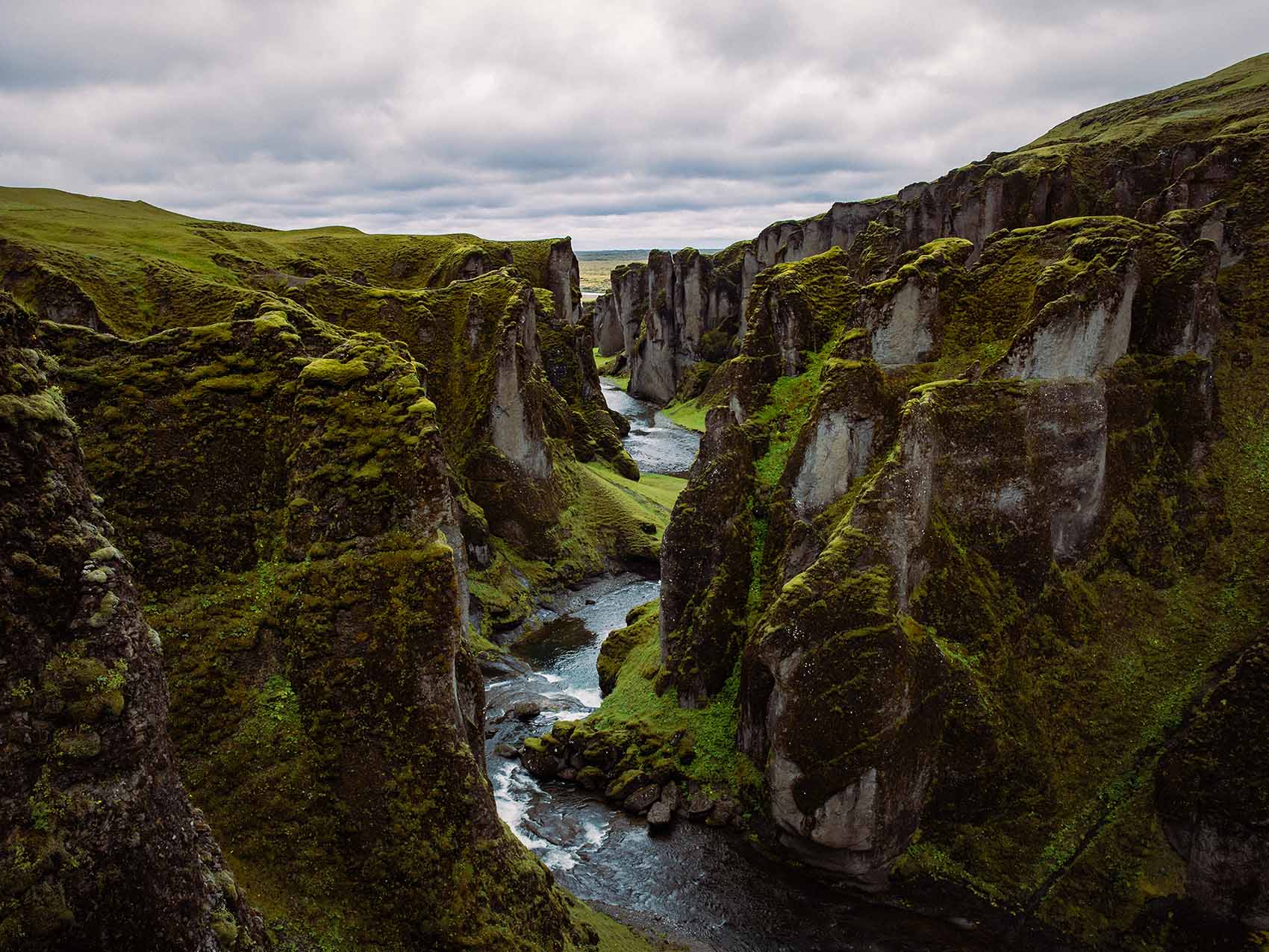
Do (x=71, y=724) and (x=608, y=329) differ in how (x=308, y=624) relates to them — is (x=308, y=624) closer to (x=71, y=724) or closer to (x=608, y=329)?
(x=71, y=724)

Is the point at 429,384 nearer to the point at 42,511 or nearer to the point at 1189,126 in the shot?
the point at 42,511

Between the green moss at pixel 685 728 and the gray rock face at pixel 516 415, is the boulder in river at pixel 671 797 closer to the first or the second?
the green moss at pixel 685 728

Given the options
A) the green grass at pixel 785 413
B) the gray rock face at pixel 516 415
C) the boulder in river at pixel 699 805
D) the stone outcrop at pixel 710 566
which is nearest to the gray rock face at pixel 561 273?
the gray rock face at pixel 516 415

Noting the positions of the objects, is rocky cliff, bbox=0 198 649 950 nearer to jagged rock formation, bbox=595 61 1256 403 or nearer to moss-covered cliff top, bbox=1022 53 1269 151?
jagged rock formation, bbox=595 61 1256 403

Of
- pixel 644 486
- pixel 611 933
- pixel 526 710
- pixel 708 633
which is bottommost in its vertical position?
pixel 526 710

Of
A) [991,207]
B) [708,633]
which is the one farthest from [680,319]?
[708,633]

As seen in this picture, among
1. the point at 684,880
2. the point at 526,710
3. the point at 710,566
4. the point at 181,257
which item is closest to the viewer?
the point at 684,880
